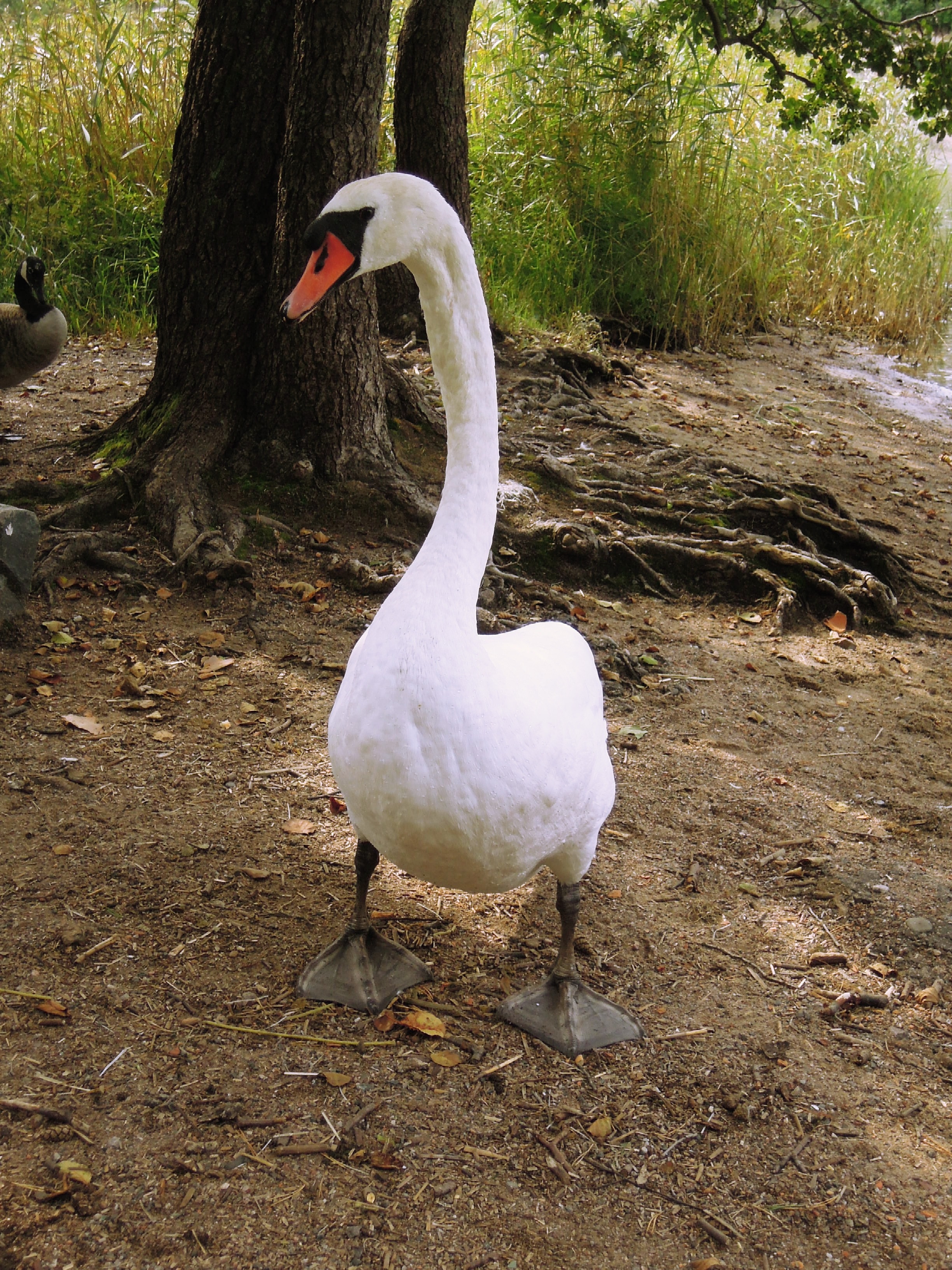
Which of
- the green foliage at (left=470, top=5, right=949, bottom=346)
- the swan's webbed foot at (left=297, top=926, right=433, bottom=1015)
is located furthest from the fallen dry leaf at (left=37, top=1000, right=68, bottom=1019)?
the green foliage at (left=470, top=5, right=949, bottom=346)

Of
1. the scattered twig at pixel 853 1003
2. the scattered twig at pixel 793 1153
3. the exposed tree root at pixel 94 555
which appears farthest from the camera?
the exposed tree root at pixel 94 555

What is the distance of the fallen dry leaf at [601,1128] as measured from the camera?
2.26m

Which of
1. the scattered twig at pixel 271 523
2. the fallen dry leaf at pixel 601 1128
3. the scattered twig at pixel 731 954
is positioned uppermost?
the scattered twig at pixel 271 523

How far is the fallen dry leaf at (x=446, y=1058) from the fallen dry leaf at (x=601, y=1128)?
35cm

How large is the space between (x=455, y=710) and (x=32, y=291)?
226 inches

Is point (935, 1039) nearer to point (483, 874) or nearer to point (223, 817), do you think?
point (483, 874)

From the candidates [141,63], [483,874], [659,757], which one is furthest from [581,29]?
[483,874]

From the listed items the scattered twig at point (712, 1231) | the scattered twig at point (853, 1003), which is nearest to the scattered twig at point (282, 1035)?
the scattered twig at point (712, 1231)

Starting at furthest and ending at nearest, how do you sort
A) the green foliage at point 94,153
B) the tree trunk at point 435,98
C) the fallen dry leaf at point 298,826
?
the green foliage at point 94,153 → the tree trunk at point 435,98 → the fallen dry leaf at point 298,826

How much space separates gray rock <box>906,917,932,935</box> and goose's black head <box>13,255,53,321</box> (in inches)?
235

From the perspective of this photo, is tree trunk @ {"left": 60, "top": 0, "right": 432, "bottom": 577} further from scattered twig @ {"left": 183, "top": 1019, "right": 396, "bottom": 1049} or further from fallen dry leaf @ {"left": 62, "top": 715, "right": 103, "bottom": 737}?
scattered twig @ {"left": 183, "top": 1019, "right": 396, "bottom": 1049}

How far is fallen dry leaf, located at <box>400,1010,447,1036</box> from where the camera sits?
8.21 feet

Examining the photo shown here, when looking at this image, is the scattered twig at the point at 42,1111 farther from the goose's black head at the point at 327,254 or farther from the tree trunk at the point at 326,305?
the tree trunk at the point at 326,305

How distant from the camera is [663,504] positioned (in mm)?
5969
